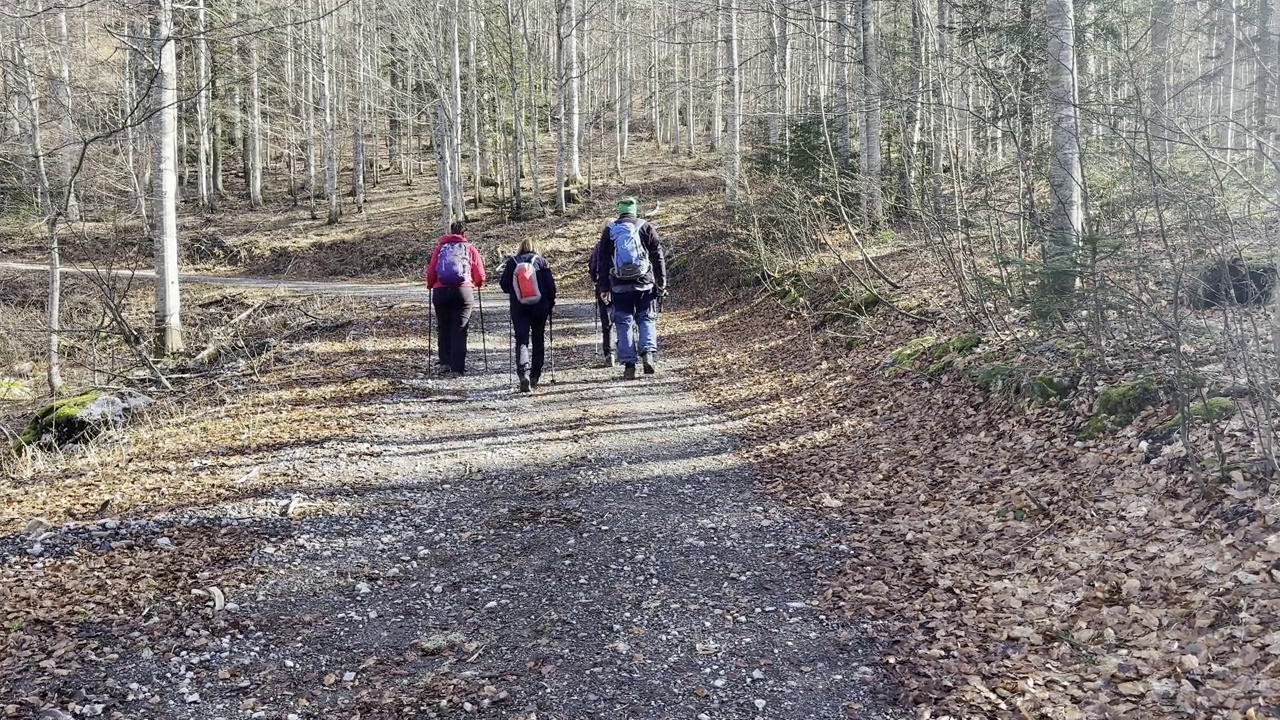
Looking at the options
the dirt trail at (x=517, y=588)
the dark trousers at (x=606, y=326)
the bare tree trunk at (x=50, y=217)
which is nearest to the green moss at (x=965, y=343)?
the dirt trail at (x=517, y=588)

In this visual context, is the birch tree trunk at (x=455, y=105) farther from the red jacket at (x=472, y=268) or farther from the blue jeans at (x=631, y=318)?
the blue jeans at (x=631, y=318)

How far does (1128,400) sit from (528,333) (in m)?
6.45

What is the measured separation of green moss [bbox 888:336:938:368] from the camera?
9320 mm

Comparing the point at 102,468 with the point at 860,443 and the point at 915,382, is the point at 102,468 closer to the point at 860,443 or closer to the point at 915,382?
the point at 860,443

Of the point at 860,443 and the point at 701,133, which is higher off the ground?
the point at 701,133

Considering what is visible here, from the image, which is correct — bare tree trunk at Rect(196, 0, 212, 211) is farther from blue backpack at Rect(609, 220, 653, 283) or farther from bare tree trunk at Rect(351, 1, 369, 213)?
blue backpack at Rect(609, 220, 653, 283)

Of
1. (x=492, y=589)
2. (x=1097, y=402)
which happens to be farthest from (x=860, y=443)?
(x=492, y=589)

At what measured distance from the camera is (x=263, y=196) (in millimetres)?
38156

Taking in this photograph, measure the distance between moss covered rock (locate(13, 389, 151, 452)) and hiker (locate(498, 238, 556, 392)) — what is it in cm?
443

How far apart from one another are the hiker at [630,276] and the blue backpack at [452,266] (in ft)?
5.42

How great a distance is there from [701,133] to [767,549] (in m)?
45.9

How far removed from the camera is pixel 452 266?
420 inches

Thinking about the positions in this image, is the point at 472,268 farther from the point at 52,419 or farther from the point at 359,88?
the point at 359,88

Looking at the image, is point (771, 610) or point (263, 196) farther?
point (263, 196)
